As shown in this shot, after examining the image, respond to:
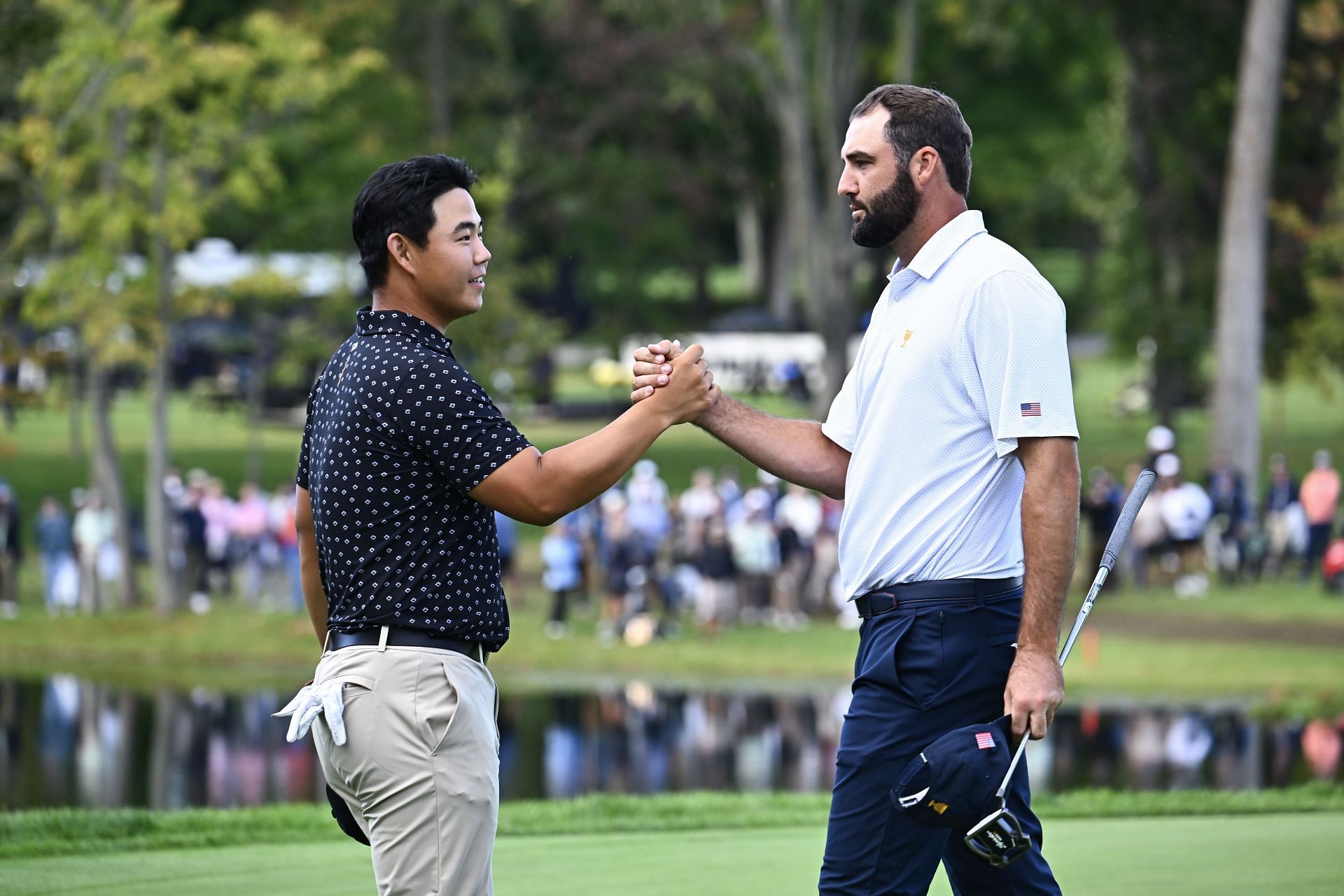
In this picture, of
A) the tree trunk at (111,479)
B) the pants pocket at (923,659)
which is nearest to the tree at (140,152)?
the tree trunk at (111,479)

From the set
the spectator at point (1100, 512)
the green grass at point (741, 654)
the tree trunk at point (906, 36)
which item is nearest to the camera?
the green grass at point (741, 654)

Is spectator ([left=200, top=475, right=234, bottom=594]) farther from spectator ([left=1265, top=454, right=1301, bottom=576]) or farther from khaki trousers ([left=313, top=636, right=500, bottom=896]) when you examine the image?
khaki trousers ([left=313, top=636, right=500, bottom=896])

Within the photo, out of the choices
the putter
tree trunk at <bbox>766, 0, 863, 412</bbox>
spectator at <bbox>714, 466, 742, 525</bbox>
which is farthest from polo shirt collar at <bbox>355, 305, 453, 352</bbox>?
tree trunk at <bbox>766, 0, 863, 412</bbox>

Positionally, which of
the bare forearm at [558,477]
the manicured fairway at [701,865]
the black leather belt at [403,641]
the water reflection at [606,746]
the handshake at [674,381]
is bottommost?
the water reflection at [606,746]

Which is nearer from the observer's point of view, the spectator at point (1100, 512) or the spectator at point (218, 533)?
the spectator at point (1100, 512)

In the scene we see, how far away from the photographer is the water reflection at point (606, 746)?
523 inches

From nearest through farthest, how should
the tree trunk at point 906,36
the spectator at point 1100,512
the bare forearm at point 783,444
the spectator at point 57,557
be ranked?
the bare forearm at point 783,444 → the spectator at point 1100,512 → the spectator at point 57,557 → the tree trunk at point 906,36

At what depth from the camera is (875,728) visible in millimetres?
4301

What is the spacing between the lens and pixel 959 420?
4328 millimetres

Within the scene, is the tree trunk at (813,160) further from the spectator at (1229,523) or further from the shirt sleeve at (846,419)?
the shirt sleeve at (846,419)

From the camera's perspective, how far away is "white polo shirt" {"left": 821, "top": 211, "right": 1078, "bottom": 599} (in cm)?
424

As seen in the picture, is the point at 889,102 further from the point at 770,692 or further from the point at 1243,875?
the point at 770,692

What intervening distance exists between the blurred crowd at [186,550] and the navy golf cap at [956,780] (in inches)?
837

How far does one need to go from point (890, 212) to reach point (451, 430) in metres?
1.25
